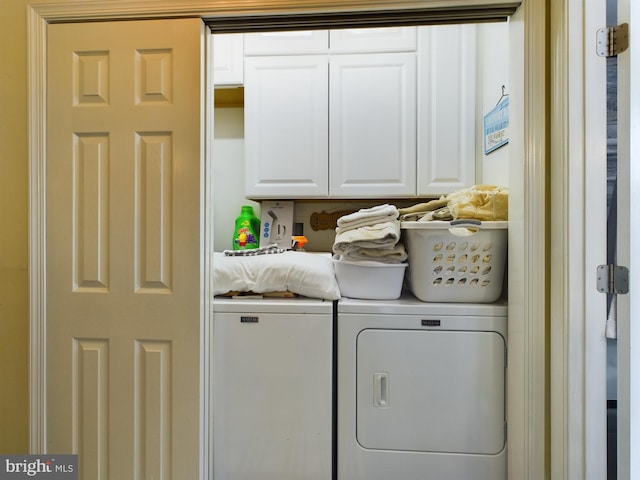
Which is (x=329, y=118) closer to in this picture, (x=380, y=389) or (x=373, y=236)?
(x=373, y=236)

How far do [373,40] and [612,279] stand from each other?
5.70 feet

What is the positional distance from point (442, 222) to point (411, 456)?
0.93 meters

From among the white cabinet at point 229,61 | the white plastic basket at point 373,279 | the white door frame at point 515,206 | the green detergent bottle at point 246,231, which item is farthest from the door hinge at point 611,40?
the green detergent bottle at point 246,231

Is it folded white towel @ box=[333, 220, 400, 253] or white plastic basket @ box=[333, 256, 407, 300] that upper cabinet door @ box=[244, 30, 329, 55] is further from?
white plastic basket @ box=[333, 256, 407, 300]

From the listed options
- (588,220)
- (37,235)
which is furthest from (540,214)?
(37,235)

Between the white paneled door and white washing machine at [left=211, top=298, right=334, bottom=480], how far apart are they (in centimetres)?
15

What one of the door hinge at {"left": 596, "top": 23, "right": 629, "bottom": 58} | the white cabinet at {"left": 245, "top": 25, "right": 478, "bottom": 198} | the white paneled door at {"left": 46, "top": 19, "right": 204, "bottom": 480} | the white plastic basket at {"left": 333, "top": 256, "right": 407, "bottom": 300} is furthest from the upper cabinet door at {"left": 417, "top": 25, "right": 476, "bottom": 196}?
the white paneled door at {"left": 46, "top": 19, "right": 204, "bottom": 480}

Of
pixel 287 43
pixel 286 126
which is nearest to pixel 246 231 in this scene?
pixel 286 126

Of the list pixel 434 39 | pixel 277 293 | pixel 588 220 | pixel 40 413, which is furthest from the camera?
pixel 434 39

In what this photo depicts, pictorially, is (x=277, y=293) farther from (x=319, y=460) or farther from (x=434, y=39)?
(x=434, y=39)

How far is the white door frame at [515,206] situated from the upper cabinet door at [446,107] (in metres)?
0.74

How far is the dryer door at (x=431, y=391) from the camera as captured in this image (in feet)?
3.90

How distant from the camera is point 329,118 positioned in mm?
1922

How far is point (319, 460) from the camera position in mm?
1225
